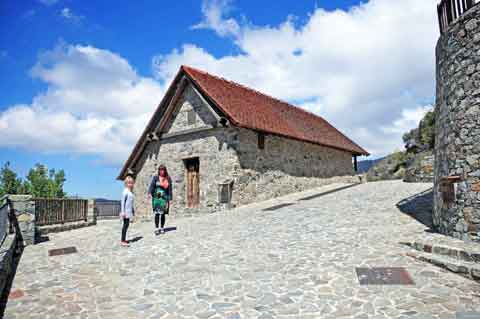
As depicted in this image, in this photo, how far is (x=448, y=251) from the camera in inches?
220

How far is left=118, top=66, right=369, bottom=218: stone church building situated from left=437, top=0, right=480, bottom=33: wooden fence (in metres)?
7.29

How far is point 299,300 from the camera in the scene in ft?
14.7

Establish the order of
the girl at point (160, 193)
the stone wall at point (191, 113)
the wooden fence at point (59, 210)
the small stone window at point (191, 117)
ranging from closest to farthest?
the girl at point (160, 193) → the wooden fence at point (59, 210) → the stone wall at point (191, 113) → the small stone window at point (191, 117)

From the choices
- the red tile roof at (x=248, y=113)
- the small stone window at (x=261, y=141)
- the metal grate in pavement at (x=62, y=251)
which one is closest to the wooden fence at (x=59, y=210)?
the red tile roof at (x=248, y=113)

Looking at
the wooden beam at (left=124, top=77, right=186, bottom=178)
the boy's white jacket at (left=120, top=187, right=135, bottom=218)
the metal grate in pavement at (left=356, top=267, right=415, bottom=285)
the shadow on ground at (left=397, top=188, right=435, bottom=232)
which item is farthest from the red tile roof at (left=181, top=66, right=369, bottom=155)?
the metal grate in pavement at (left=356, top=267, right=415, bottom=285)

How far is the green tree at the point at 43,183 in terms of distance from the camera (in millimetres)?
27453

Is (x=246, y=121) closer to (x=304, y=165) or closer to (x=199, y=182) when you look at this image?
(x=199, y=182)

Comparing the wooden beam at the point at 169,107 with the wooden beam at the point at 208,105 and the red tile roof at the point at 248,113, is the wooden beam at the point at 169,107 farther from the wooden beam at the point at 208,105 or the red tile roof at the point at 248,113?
the wooden beam at the point at 208,105

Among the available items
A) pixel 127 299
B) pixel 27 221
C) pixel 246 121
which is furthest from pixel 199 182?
pixel 127 299

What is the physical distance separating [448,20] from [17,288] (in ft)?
30.6

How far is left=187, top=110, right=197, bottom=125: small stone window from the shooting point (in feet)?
49.2

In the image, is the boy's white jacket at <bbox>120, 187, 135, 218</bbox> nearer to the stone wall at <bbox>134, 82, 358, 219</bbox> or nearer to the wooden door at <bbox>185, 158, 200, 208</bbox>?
the stone wall at <bbox>134, 82, 358, 219</bbox>

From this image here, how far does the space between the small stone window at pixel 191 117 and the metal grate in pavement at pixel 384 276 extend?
10927 millimetres

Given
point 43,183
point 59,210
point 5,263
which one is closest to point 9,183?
point 43,183
